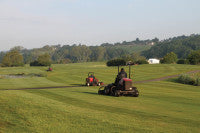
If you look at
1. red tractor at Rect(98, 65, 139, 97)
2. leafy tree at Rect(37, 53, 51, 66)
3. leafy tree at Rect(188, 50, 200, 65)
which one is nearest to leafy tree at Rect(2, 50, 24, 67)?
leafy tree at Rect(37, 53, 51, 66)

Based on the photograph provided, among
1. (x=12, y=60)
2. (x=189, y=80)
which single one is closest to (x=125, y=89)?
(x=189, y=80)

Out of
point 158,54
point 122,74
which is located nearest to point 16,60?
point 158,54

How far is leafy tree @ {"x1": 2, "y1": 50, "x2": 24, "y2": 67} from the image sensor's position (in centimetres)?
13432

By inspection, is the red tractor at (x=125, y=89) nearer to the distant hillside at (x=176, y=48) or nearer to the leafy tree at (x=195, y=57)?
the leafy tree at (x=195, y=57)

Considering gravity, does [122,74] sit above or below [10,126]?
above

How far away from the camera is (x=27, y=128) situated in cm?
840

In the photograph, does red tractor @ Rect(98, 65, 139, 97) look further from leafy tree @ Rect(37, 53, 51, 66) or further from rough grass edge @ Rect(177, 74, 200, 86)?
leafy tree @ Rect(37, 53, 51, 66)

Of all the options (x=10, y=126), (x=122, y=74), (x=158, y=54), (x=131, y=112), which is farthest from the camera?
(x=158, y=54)

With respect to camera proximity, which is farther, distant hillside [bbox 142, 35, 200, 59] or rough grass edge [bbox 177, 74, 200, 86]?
distant hillside [bbox 142, 35, 200, 59]

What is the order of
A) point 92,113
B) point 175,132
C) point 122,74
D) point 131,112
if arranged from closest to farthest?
point 175,132
point 92,113
point 131,112
point 122,74

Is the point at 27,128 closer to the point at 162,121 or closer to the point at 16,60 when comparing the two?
the point at 162,121

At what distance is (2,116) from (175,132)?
632 centimetres

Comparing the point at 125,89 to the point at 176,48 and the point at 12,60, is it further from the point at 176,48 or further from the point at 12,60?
the point at 176,48

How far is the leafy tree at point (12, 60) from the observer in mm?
134325
